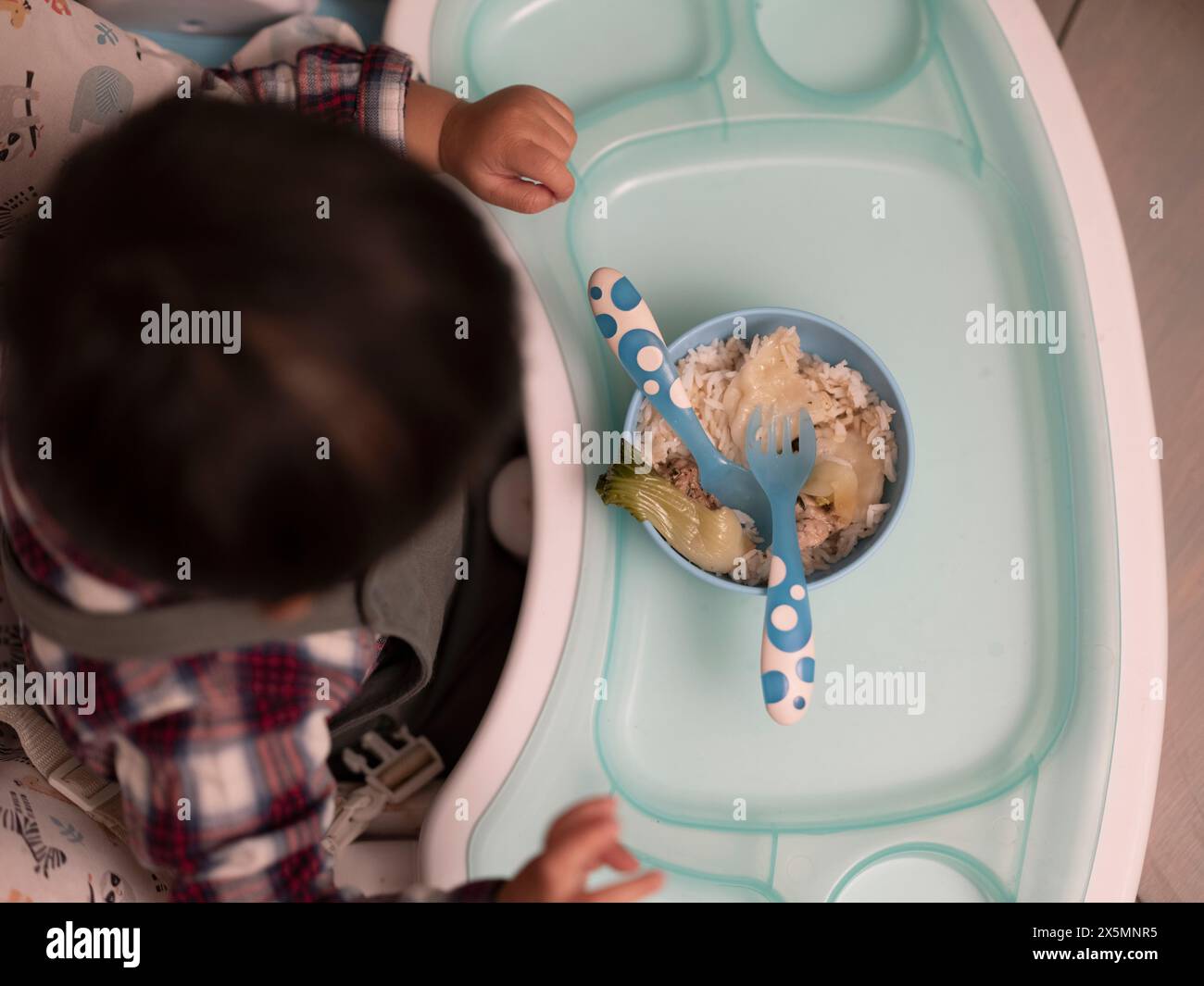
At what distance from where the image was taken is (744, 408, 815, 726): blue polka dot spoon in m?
0.59

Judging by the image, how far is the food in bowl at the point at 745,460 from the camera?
0.62 metres

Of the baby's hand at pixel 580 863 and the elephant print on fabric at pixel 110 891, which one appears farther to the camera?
the elephant print on fabric at pixel 110 891

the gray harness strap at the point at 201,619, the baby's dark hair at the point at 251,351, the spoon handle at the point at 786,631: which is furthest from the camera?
the spoon handle at the point at 786,631

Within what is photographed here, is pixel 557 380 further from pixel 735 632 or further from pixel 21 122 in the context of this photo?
pixel 21 122

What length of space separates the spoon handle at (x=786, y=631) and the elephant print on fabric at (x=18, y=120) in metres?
0.60

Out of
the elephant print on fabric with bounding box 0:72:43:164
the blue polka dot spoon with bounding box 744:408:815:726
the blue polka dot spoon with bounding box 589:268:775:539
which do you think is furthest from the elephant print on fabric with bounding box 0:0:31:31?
the blue polka dot spoon with bounding box 744:408:815:726

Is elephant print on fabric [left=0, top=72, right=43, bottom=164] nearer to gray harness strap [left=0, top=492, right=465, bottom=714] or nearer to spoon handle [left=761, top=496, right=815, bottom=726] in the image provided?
gray harness strap [left=0, top=492, right=465, bottom=714]

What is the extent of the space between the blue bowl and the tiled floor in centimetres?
71

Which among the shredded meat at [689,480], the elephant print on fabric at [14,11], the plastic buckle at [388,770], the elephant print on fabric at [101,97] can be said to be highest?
the elephant print on fabric at [14,11]

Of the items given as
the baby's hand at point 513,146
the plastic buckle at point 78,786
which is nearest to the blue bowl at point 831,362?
the baby's hand at point 513,146

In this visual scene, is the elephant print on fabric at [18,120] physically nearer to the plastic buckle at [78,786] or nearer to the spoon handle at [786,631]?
the plastic buckle at [78,786]

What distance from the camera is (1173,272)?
1.15 metres

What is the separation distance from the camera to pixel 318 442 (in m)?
0.38
